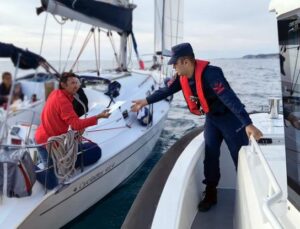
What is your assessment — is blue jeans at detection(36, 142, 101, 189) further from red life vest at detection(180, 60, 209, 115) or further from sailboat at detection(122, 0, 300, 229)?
red life vest at detection(180, 60, 209, 115)

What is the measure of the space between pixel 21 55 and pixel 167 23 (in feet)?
30.2

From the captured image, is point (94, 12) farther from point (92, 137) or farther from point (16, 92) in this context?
point (16, 92)

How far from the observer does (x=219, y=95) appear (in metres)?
2.92

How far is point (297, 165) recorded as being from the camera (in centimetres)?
155

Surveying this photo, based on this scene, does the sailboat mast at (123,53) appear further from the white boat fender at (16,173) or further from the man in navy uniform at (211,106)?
the man in navy uniform at (211,106)

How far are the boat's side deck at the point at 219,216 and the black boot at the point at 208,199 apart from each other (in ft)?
0.15

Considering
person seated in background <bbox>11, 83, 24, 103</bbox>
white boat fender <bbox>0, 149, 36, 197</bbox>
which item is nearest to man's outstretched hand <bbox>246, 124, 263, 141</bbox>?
person seated in background <bbox>11, 83, 24, 103</bbox>

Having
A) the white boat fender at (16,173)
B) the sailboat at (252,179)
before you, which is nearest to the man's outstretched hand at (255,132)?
the sailboat at (252,179)

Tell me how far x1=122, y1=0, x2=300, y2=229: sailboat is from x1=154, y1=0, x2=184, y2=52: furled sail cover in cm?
691

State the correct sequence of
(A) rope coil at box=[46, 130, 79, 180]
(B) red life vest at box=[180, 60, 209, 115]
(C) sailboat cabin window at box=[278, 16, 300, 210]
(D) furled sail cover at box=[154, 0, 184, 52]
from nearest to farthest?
1. (C) sailboat cabin window at box=[278, 16, 300, 210]
2. (B) red life vest at box=[180, 60, 209, 115]
3. (A) rope coil at box=[46, 130, 79, 180]
4. (D) furled sail cover at box=[154, 0, 184, 52]

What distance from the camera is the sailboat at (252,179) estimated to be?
154 cm

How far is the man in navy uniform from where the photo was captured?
295cm

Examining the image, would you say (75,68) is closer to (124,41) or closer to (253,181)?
(124,41)

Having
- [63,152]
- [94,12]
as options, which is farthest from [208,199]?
[94,12]
